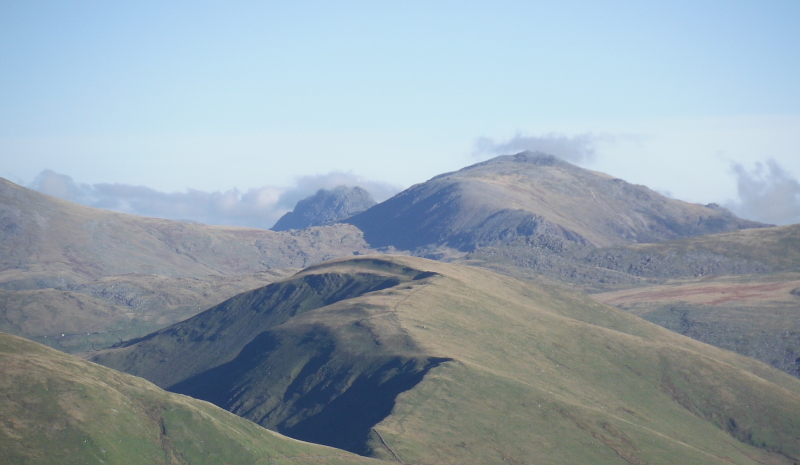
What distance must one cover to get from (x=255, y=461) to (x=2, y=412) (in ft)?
146

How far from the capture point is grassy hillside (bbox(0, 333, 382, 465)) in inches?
5148

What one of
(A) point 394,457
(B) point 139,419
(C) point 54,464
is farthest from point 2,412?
(A) point 394,457

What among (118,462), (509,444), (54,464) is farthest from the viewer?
(509,444)

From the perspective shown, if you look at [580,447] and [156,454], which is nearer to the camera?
[156,454]

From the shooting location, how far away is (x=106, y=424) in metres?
142

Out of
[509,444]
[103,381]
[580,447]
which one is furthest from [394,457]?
[103,381]

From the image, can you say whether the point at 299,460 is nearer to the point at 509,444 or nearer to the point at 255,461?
the point at 255,461

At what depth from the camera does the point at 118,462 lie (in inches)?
5305

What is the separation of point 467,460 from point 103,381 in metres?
79.5

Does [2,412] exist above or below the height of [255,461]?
above

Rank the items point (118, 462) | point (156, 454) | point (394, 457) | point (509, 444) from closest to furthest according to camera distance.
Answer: point (118, 462), point (156, 454), point (394, 457), point (509, 444)

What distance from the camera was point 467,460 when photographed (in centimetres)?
18388

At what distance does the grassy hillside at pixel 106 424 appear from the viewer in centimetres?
13075

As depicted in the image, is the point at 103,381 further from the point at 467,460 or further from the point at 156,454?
the point at 467,460
